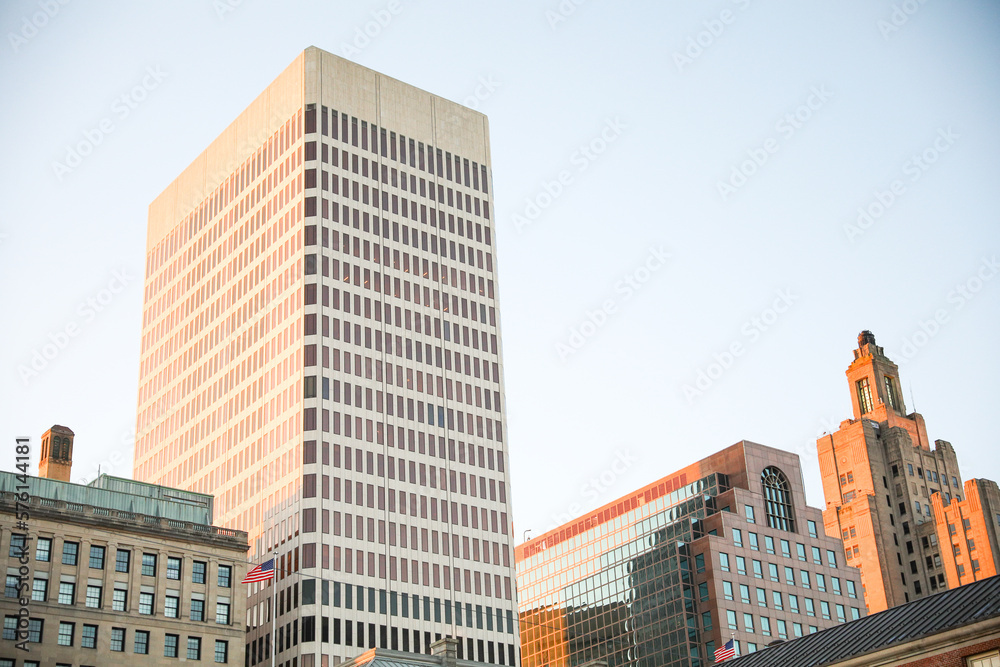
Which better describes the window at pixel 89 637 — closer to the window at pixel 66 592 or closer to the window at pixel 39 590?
the window at pixel 66 592

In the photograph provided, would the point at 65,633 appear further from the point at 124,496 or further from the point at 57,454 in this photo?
the point at 57,454

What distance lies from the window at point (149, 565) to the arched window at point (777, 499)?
8994 centimetres

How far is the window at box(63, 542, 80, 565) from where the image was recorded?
107750 millimetres

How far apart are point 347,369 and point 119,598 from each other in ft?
154

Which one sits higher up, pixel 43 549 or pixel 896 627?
pixel 43 549

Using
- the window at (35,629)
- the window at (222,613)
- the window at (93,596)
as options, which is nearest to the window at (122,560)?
the window at (93,596)

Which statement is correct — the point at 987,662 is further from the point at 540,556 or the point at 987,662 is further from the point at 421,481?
the point at 540,556

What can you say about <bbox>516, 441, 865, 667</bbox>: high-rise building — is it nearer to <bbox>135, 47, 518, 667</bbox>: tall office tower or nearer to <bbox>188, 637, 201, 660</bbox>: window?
<bbox>135, 47, 518, 667</bbox>: tall office tower

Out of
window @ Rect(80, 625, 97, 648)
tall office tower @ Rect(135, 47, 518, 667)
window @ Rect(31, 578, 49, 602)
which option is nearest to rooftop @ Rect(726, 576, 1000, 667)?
window @ Rect(80, 625, 97, 648)

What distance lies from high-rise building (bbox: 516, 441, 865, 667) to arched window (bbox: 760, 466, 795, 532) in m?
0.14

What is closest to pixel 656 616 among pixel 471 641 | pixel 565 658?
pixel 565 658

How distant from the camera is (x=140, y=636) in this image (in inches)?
4267

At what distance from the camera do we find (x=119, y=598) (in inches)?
4301

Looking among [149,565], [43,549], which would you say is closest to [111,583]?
[149,565]
